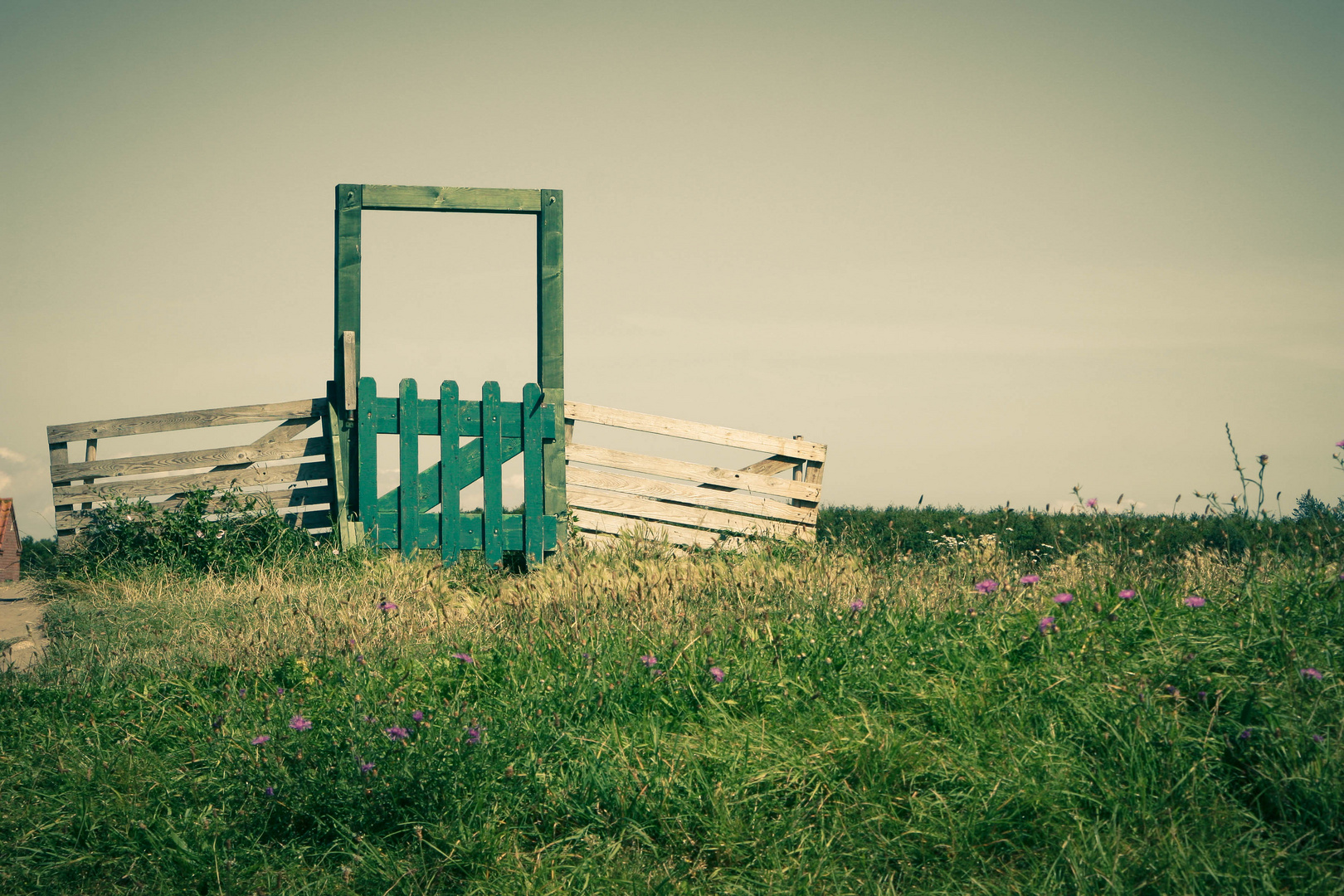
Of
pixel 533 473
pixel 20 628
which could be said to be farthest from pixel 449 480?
pixel 20 628

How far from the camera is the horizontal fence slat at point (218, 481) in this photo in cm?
968

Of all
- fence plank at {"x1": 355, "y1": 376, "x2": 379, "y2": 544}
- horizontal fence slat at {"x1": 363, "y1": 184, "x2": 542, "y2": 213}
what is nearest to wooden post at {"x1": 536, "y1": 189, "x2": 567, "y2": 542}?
horizontal fence slat at {"x1": 363, "y1": 184, "x2": 542, "y2": 213}

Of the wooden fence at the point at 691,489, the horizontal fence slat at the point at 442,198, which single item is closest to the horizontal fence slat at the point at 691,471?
the wooden fence at the point at 691,489

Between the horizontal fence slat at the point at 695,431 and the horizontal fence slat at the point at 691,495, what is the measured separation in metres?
0.58

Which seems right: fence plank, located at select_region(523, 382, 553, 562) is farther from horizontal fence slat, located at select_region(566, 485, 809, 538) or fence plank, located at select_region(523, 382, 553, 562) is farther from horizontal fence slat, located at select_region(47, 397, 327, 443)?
horizontal fence slat, located at select_region(47, 397, 327, 443)

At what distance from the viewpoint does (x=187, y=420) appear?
991cm

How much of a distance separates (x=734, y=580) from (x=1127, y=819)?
328cm

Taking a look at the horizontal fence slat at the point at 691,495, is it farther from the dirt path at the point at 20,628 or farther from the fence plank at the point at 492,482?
the dirt path at the point at 20,628

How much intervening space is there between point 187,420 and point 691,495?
19.4ft

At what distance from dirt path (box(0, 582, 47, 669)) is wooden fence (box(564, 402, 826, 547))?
4.88 meters

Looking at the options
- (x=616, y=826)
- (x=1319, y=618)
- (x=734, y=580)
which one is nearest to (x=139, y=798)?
(x=616, y=826)

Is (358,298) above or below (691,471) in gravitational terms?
above

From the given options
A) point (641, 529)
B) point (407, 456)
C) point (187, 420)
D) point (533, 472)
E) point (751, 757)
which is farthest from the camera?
point (187, 420)

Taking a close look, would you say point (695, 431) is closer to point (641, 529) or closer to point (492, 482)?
point (641, 529)
